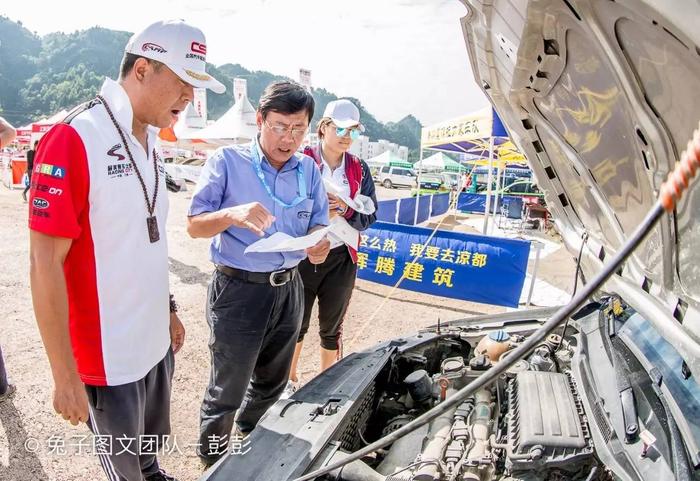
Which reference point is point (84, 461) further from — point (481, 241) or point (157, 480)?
point (481, 241)

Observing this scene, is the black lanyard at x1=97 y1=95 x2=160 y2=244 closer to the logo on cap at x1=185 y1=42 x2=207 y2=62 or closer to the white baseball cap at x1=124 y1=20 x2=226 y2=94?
the white baseball cap at x1=124 y1=20 x2=226 y2=94

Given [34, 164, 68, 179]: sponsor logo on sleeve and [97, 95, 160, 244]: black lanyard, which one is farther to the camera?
[97, 95, 160, 244]: black lanyard

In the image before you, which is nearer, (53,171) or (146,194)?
(53,171)

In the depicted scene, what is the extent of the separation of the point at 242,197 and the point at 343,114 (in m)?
1.12

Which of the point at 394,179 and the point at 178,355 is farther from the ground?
the point at 394,179

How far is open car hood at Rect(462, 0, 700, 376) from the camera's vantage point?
97 centimetres

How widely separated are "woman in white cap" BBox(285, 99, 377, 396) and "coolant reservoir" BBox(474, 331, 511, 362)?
977mm

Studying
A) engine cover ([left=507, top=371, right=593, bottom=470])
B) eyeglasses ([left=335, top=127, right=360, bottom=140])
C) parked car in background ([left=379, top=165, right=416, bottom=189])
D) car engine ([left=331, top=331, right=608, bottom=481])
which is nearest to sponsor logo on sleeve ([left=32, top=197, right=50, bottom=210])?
car engine ([left=331, top=331, right=608, bottom=481])

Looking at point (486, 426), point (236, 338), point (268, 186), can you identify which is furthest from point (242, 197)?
point (486, 426)

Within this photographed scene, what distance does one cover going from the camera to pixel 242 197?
215 cm

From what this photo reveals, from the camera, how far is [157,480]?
2051 mm

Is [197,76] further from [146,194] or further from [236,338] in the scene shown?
[236,338]

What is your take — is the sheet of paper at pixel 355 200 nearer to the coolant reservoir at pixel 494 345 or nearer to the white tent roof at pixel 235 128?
the coolant reservoir at pixel 494 345

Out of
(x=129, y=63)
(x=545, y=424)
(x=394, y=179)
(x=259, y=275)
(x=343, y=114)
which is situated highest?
(x=394, y=179)
